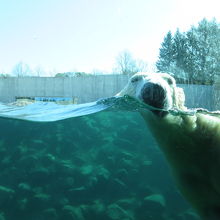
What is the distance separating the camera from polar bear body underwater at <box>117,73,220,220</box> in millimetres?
2287

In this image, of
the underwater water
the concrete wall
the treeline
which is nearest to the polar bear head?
the underwater water

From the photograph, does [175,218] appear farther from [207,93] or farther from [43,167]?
[207,93]

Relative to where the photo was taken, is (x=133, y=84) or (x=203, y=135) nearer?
(x=203, y=135)

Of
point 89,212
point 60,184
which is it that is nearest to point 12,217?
point 60,184

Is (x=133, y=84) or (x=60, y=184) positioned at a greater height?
(x=133, y=84)

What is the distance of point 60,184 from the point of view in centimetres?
295

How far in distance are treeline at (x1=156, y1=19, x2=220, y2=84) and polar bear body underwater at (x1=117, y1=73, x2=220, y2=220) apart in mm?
9345

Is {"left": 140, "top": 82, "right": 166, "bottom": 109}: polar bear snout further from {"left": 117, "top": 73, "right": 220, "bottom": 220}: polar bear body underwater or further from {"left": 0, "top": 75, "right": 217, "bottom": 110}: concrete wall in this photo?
{"left": 0, "top": 75, "right": 217, "bottom": 110}: concrete wall

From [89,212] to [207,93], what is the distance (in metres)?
10.5

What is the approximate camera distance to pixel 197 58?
12.3m

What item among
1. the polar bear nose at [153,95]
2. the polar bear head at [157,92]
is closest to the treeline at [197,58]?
the polar bear head at [157,92]

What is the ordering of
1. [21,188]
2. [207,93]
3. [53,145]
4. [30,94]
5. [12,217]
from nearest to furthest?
[12,217] < [21,188] < [53,145] < [207,93] < [30,94]

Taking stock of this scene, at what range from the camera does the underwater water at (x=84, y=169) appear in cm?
280

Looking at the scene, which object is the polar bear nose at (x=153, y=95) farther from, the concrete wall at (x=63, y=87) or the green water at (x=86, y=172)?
the concrete wall at (x=63, y=87)
